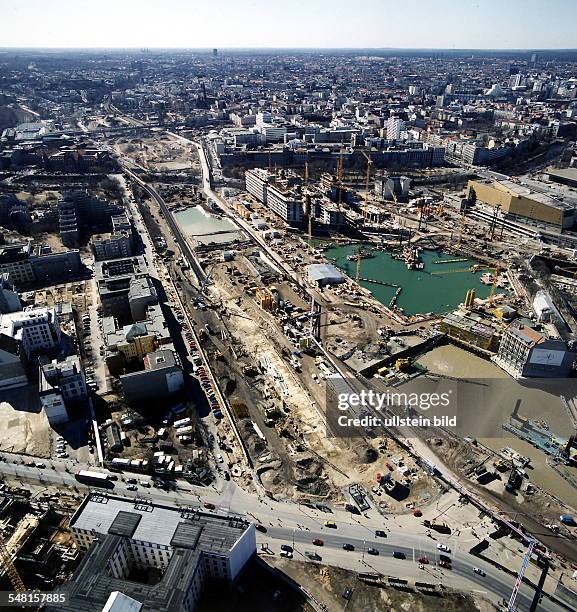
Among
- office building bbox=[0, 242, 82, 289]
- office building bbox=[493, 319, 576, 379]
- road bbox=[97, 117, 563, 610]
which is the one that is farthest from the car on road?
office building bbox=[0, 242, 82, 289]

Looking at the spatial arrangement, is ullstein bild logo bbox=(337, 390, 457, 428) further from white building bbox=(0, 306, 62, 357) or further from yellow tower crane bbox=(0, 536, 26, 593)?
white building bbox=(0, 306, 62, 357)

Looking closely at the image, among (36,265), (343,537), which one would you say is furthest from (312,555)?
(36,265)

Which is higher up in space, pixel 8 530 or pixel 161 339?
pixel 161 339

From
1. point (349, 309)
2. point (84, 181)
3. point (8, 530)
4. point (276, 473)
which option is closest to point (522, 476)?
point (276, 473)

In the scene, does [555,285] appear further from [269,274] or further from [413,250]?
[269,274]

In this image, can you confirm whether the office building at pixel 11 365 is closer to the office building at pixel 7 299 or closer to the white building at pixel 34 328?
the white building at pixel 34 328

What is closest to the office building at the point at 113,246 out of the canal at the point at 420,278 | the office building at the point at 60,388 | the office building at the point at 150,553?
the office building at the point at 60,388

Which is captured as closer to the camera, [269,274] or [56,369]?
[56,369]
